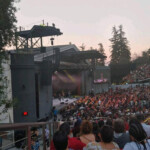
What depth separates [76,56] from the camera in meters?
30.9

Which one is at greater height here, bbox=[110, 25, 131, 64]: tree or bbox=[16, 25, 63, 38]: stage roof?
bbox=[110, 25, 131, 64]: tree

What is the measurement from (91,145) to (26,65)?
14.1 meters

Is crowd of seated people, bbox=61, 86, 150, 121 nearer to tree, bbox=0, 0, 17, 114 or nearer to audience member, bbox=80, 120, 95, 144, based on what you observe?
tree, bbox=0, 0, 17, 114

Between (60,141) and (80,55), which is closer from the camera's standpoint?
(60,141)

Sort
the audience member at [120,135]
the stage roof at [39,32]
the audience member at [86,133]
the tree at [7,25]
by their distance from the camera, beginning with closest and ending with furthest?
the audience member at [86,133] → the audience member at [120,135] → the tree at [7,25] → the stage roof at [39,32]

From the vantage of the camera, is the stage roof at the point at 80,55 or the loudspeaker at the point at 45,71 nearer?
the loudspeaker at the point at 45,71

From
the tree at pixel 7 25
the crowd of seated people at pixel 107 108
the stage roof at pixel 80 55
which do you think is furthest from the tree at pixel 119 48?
Result: the tree at pixel 7 25

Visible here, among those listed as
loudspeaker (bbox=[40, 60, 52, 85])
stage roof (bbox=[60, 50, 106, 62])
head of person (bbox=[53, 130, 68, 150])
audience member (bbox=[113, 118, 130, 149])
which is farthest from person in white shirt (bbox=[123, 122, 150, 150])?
stage roof (bbox=[60, 50, 106, 62])

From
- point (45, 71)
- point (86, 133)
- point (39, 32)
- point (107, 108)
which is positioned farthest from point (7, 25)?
point (107, 108)

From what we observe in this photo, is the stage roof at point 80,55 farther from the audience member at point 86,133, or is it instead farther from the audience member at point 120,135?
the audience member at point 86,133

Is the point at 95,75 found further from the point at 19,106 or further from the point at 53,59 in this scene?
the point at 19,106

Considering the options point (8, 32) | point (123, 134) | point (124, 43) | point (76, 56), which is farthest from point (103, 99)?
point (124, 43)

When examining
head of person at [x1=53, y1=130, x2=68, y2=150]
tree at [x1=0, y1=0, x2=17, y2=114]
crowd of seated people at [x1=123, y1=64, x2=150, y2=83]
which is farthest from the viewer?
A: crowd of seated people at [x1=123, y1=64, x2=150, y2=83]

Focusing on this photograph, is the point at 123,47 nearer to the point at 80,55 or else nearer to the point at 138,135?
the point at 80,55
